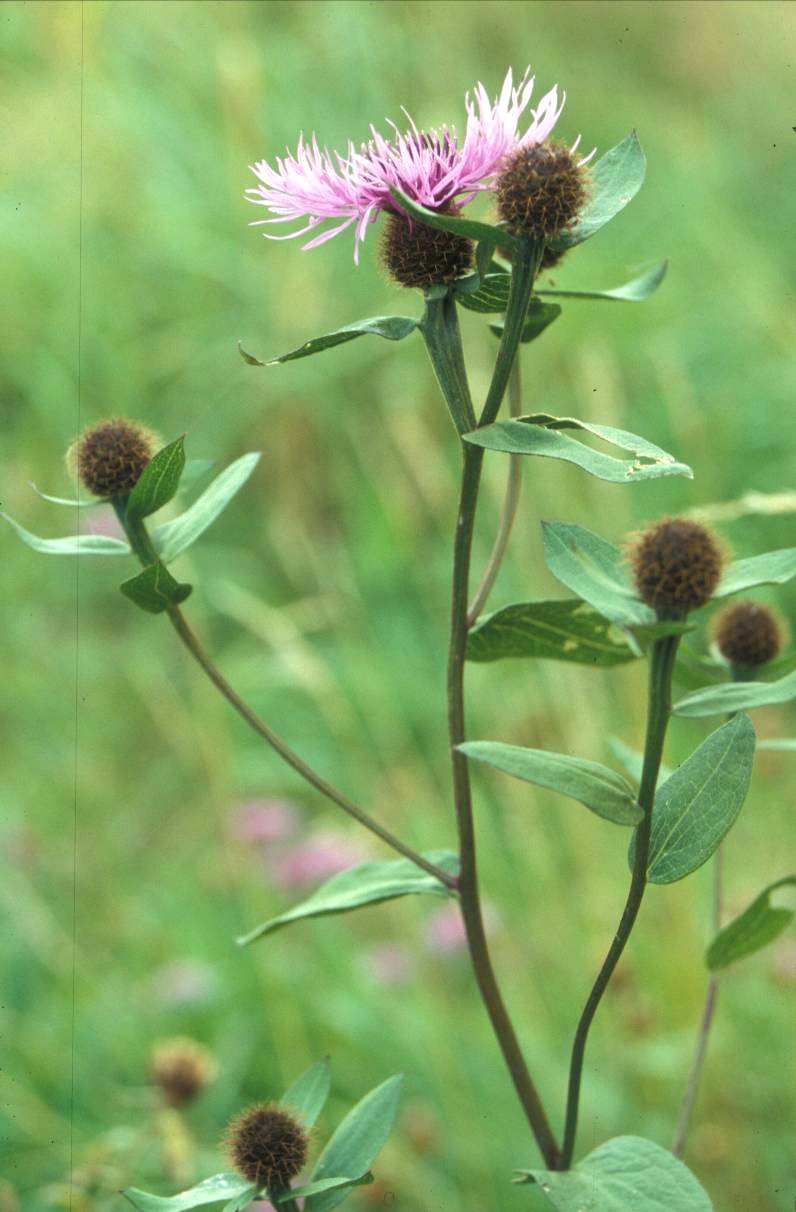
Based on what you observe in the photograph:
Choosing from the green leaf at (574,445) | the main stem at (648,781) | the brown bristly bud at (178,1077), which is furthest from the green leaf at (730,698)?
the brown bristly bud at (178,1077)

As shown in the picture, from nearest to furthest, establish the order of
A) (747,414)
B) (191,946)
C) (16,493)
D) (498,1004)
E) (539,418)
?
1. (539,418)
2. (498,1004)
3. (191,946)
4. (16,493)
5. (747,414)

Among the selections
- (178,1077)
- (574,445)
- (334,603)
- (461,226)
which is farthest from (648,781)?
(334,603)

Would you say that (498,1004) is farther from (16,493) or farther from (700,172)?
(700,172)

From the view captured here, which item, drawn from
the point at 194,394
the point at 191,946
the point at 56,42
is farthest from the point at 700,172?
the point at 191,946

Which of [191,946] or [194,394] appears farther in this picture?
[194,394]

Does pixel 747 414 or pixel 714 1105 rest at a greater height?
pixel 747 414

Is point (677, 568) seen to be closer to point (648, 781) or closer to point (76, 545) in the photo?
point (648, 781)
